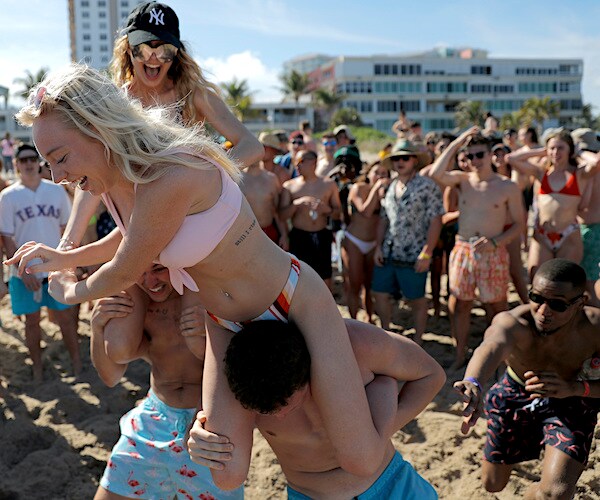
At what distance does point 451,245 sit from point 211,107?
15.7 feet

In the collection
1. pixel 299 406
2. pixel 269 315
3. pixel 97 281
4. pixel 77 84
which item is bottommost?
pixel 299 406

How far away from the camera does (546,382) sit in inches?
125

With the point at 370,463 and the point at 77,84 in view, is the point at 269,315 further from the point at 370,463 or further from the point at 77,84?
the point at 77,84

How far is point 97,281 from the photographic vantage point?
2.12 meters

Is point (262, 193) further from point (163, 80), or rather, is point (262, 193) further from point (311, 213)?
point (163, 80)

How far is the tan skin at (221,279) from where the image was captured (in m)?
1.95

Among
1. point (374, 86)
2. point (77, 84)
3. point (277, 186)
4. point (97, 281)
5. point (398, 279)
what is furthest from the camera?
point (374, 86)

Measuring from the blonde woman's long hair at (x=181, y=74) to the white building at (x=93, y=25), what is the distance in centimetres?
11310

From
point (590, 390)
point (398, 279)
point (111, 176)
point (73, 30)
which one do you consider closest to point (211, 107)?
point (111, 176)

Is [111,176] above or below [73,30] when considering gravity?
below

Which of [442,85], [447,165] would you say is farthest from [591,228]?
[442,85]

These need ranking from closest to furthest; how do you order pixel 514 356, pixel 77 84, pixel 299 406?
1. pixel 77 84
2. pixel 299 406
3. pixel 514 356

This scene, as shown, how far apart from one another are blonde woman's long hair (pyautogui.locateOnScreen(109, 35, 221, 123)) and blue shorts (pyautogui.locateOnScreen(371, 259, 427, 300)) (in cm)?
363

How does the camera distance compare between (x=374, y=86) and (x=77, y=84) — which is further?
(x=374, y=86)
